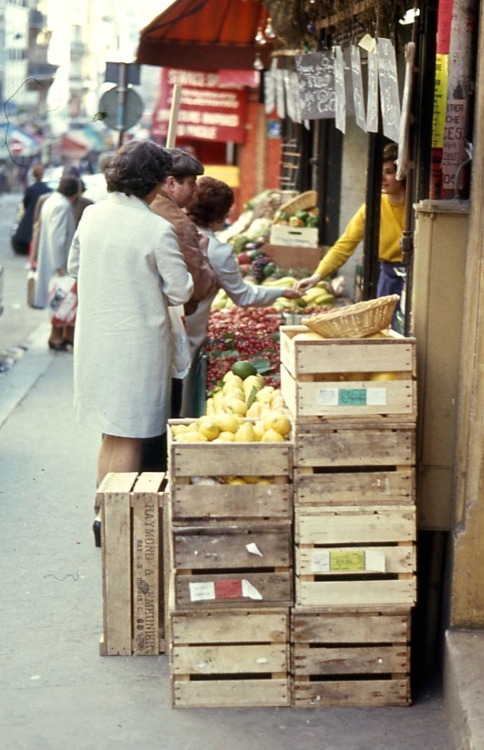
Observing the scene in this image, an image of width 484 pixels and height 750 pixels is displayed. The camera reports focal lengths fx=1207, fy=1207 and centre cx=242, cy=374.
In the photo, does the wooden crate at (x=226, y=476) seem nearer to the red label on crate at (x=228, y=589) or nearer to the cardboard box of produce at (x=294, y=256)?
the red label on crate at (x=228, y=589)

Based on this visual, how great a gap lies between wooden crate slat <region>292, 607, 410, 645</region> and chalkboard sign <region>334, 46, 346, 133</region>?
11.4ft

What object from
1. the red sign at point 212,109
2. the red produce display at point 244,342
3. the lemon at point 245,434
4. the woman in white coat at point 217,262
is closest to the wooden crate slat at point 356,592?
the lemon at point 245,434

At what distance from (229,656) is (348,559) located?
588mm

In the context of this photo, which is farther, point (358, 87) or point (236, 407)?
point (358, 87)

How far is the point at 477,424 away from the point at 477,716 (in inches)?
42.2

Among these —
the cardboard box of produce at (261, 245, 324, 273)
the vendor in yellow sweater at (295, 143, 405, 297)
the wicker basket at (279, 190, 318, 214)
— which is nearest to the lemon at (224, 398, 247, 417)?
the vendor in yellow sweater at (295, 143, 405, 297)

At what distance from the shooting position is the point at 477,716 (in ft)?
13.1

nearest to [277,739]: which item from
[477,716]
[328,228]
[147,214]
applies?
[477,716]

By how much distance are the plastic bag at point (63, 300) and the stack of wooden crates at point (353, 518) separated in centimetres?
787

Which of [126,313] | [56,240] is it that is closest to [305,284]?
[126,313]

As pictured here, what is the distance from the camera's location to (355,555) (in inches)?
177

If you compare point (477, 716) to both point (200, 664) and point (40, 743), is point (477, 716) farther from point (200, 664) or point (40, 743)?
point (40, 743)

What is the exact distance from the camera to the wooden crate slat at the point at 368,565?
177 inches

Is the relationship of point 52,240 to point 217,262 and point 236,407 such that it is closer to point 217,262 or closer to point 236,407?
point 217,262
